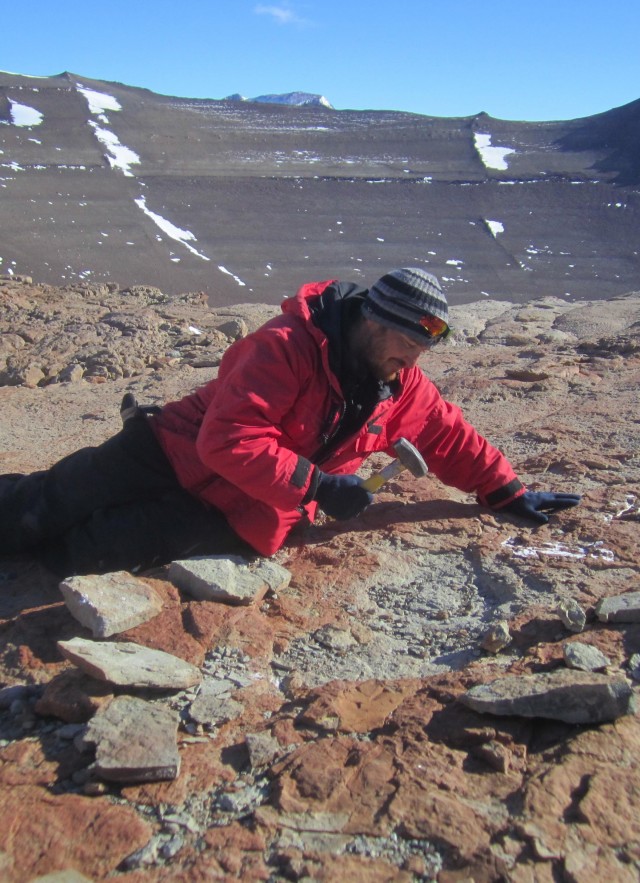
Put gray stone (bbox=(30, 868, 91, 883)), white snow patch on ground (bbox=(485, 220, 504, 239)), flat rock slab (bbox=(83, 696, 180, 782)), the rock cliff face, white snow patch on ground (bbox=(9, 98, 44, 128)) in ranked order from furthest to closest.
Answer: white snow patch on ground (bbox=(9, 98, 44, 128))
white snow patch on ground (bbox=(485, 220, 504, 239))
the rock cliff face
flat rock slab (bbox=(83, 696, 180, 782))
gray stone (bbox=(30, 868, 91, 883))

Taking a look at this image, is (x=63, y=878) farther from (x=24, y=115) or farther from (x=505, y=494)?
(x=24, y=115)

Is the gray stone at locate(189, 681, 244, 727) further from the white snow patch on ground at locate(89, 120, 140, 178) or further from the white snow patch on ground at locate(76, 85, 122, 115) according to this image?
the white snow patch on ground at locate(76, 85, 122, 115)

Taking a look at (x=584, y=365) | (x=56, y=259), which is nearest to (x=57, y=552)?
(x=584, y=365)

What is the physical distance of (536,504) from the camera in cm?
312

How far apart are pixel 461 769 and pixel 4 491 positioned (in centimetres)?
198

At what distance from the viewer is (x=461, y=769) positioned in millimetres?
1712

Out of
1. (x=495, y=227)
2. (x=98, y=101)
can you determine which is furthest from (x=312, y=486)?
(x=98, y=101)

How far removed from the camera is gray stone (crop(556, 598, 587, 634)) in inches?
87.8

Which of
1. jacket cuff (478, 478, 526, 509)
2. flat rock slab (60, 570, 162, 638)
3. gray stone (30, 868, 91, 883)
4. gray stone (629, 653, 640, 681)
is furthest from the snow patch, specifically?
gray stone (30, 868, 91, 883)

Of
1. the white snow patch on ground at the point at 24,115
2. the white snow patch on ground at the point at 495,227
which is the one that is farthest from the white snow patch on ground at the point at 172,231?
the white snow patch on ground at the point at 495,227

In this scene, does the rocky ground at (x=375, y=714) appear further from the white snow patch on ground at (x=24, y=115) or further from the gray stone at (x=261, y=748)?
the white snow patch on ground at (x=24, y=115)

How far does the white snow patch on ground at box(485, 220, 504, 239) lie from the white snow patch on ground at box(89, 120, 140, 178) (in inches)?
221

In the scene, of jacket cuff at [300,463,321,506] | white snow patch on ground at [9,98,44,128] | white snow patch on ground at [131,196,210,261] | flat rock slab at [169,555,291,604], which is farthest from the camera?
white snow patch on ground at [9,98,44,128]

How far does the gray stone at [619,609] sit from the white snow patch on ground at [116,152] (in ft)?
40.0
